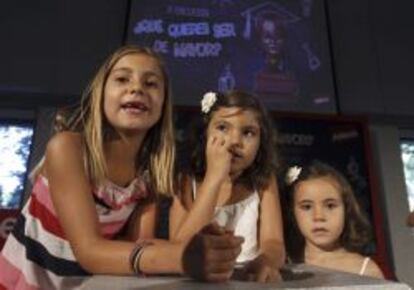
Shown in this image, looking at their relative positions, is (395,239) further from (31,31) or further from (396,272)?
(31,31)

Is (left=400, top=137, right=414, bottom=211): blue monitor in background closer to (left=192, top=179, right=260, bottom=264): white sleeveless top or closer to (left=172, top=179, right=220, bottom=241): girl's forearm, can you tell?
(left=192, top=179, right=260, bottom=264): white sleeveless top

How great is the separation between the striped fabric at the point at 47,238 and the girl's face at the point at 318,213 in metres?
0.44

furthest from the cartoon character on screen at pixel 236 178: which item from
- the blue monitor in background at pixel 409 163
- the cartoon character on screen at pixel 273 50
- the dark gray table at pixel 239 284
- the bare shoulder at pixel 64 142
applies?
the blue monitor in background at pixel 409 163

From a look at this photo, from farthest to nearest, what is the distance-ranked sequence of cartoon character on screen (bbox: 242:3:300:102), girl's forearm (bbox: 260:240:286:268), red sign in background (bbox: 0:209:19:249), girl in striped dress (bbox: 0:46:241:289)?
cartoon character on screen (bbox: 242:3:300:102) → red sign in background (bbox: 0:209:19:249) → girl's forearm (bbox: 260:240:286:268) → girl in striped dress (bbox: 0:46:241:289)

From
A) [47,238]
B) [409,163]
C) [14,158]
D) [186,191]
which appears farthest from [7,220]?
[409,163]

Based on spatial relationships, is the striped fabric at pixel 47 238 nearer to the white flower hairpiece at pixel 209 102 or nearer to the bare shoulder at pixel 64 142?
the bare shoulder at pixel 64 142

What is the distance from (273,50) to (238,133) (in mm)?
1018

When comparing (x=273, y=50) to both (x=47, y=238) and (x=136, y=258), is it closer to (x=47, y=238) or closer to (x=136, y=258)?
(x=47, y=238)

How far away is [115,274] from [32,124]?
1430 millimetres

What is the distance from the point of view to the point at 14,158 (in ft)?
5.53

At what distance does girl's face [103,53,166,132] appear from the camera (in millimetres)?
688

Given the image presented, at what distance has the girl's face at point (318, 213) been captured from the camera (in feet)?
3.37

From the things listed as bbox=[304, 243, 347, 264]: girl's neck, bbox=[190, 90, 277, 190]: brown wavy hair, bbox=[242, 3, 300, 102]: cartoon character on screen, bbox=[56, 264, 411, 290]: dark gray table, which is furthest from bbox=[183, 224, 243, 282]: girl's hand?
bbox=[242, 3, 300, 102]: cartoon character on screen

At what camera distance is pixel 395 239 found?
1.80 m
